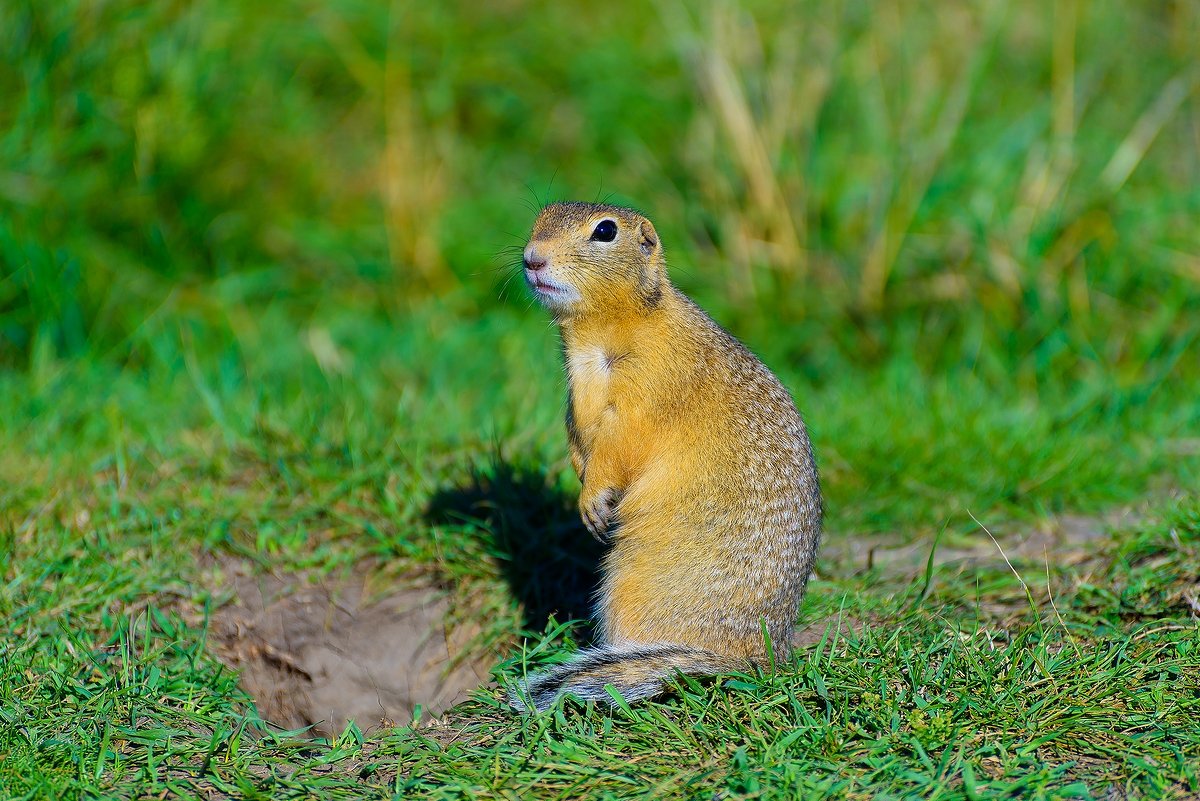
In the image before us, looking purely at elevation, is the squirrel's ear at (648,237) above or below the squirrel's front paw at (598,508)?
above

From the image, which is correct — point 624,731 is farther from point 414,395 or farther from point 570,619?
point 414,395

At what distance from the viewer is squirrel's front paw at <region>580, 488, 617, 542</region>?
3361 millimetres

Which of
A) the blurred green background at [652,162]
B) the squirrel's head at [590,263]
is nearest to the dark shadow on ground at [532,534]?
the squirrel's head at [590,263]

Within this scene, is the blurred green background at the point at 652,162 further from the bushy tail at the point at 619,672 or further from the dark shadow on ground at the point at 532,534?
the bushy tail at the point at 619,672

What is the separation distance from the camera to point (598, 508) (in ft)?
11.0

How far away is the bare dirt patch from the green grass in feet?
0.31

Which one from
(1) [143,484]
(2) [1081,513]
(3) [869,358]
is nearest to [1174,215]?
(3) [869,358]

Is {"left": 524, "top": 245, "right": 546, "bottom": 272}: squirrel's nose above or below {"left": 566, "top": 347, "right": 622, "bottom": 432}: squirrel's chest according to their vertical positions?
above

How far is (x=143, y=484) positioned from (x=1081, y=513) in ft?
11.2

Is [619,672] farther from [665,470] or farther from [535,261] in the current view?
[535,261]

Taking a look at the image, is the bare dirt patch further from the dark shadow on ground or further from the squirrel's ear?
the squirrel's ear

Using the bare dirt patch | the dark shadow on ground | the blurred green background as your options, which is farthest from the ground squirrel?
the blurred green background

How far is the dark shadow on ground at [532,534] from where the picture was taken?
13.0 ft

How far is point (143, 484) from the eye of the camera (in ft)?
14.3
